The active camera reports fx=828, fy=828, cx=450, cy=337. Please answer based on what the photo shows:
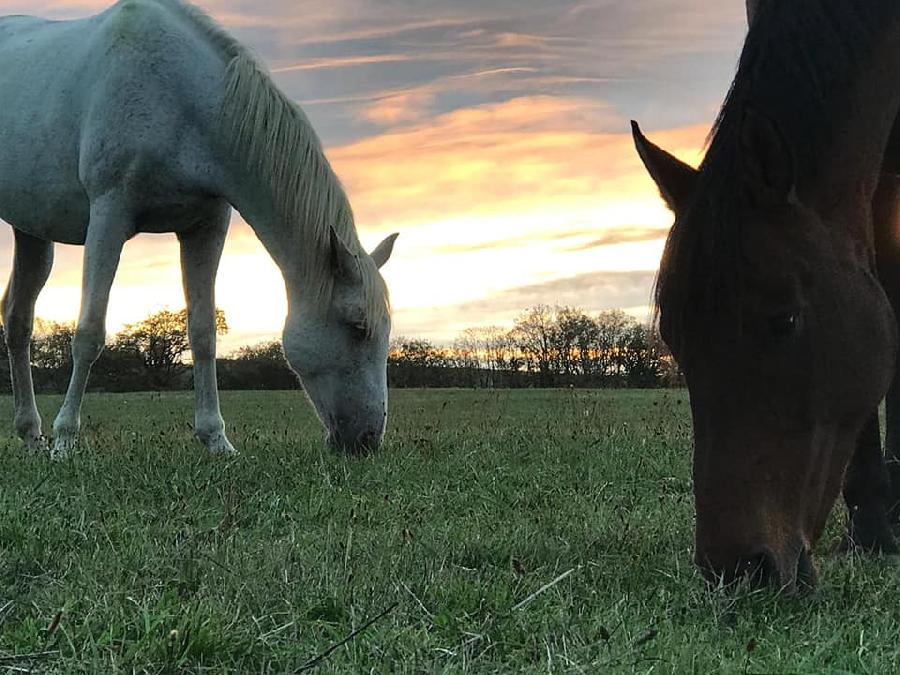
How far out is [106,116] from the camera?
19.3ft

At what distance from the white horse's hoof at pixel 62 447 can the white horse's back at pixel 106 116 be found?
165cm

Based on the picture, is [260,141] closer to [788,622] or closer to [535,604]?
[535,604]

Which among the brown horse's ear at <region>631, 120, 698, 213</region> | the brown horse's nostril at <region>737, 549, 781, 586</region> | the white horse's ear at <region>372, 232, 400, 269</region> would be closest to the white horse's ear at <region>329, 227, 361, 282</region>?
the white horse's ear at <region>372, 232, 400, 269</region>

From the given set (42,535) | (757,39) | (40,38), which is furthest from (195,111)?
(757,39)

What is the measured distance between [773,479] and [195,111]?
4.93m

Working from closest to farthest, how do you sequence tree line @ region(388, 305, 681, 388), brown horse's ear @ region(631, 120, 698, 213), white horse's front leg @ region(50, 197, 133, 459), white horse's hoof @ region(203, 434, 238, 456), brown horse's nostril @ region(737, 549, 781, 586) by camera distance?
brown horse's nostril @ region(737, 549, 781, 586), brown horse's ear @ region(631, 120, 698, 213), white horse's front leg @ region(50, 197, 133, 459), white horse's hoof @ region(203, 434, 238, 456), tree line @ region(388, 305, 681, 388)

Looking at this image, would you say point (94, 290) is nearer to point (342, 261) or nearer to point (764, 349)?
point (342, 261)

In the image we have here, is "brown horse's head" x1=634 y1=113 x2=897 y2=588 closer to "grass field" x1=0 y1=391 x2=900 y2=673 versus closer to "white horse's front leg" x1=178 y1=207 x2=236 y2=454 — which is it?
"grass field" x1=0 y1=391 x2=900 y2=673

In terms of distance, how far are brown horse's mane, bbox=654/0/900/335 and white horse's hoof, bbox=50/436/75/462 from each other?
436 cm

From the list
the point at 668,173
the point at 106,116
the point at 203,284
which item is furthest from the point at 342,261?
the point at 668,173

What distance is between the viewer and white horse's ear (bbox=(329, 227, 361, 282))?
18.5ft

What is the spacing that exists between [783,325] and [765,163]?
1.49ft

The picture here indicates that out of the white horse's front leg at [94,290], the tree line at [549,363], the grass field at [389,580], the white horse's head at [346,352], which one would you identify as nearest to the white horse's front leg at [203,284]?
the white horse's front leg at [94,290]

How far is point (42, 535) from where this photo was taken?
3.16 m
